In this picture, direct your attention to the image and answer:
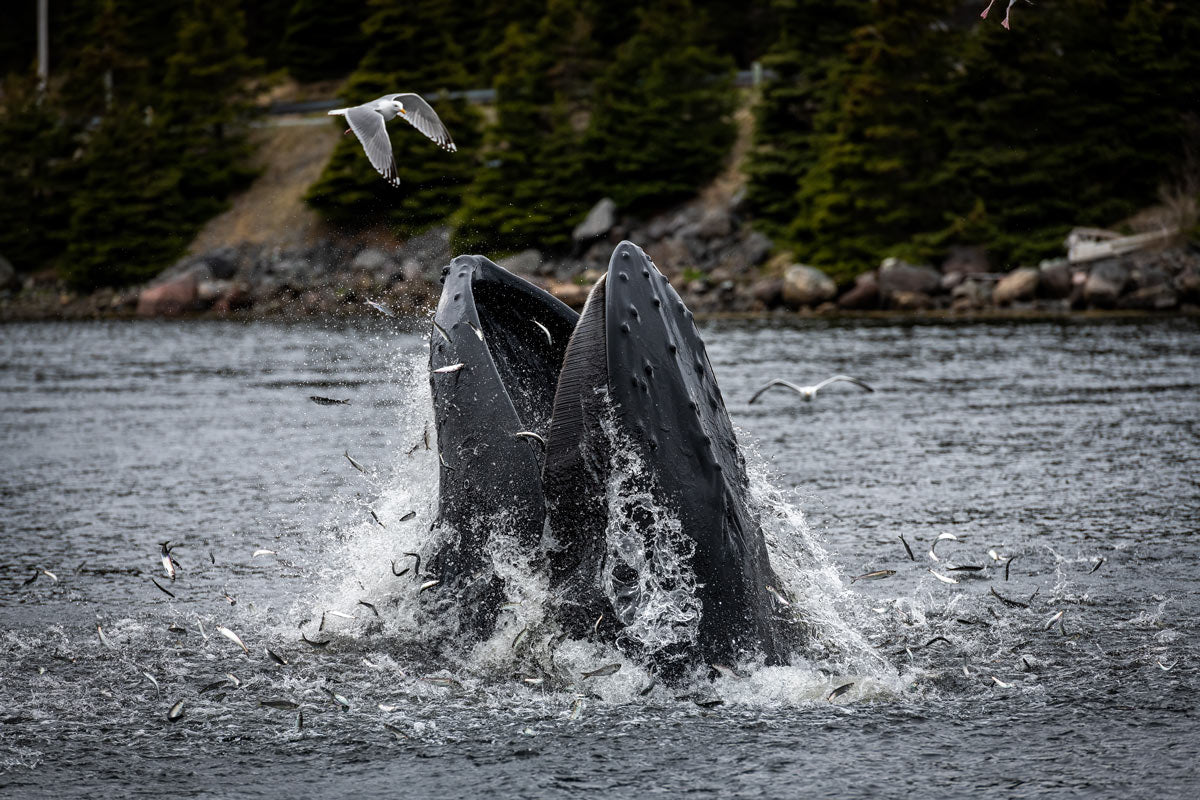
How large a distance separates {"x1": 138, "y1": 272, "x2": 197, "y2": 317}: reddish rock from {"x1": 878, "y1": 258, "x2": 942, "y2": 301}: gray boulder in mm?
23040

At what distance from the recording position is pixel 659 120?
46188mm

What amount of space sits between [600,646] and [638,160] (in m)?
42.1

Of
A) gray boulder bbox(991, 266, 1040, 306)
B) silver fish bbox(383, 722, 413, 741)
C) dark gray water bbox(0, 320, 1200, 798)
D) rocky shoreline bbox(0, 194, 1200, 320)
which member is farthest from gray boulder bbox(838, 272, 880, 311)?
silver fish bbox(383, 722, 413, 741)

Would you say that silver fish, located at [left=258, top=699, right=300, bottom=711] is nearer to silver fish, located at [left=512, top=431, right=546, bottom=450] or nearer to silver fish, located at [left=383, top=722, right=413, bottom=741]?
silver fish, located at [left=383, top=722, right=413, bottom=741]

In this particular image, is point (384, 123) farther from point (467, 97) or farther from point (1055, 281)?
point (467, 97)

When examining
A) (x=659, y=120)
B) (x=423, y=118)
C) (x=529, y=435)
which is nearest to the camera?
(x=529, y=435)

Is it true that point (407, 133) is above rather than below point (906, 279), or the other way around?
above

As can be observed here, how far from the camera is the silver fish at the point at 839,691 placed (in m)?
4.83

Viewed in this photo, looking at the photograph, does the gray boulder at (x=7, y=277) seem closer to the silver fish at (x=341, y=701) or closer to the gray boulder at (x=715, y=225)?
the gray boulder at (x=715, y=225)

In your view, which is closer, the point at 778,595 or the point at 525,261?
the point at 778,595

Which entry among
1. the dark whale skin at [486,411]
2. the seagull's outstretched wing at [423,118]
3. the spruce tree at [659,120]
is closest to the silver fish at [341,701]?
the dark whale skin at [486,411]

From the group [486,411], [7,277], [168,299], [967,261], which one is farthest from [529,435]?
[7,277]

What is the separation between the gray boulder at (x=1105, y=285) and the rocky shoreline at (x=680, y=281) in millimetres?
34

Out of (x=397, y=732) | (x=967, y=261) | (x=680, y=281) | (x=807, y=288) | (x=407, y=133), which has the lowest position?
(x=680, y=281)
